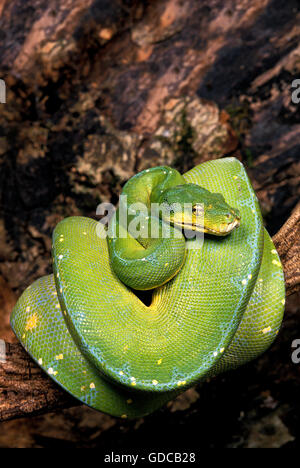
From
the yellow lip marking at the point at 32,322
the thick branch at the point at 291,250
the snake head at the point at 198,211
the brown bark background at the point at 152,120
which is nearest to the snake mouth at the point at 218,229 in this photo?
A: the snake head at the point at 198,211

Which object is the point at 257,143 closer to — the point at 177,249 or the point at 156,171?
the point at 156,171

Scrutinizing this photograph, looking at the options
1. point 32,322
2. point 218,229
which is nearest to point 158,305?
point 218,229

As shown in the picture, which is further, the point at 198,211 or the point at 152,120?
the point at 152,120

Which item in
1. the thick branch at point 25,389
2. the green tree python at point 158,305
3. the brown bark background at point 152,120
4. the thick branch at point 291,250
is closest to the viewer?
the green tree python at point 158,305

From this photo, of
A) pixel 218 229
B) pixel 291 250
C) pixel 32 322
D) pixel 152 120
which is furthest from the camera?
pixel 152 120

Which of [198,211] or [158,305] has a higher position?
[198,211]

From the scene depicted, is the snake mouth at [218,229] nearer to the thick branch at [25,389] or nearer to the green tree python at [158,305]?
the green tree python at [158,305]

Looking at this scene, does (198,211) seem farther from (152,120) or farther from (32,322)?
(152,120)
